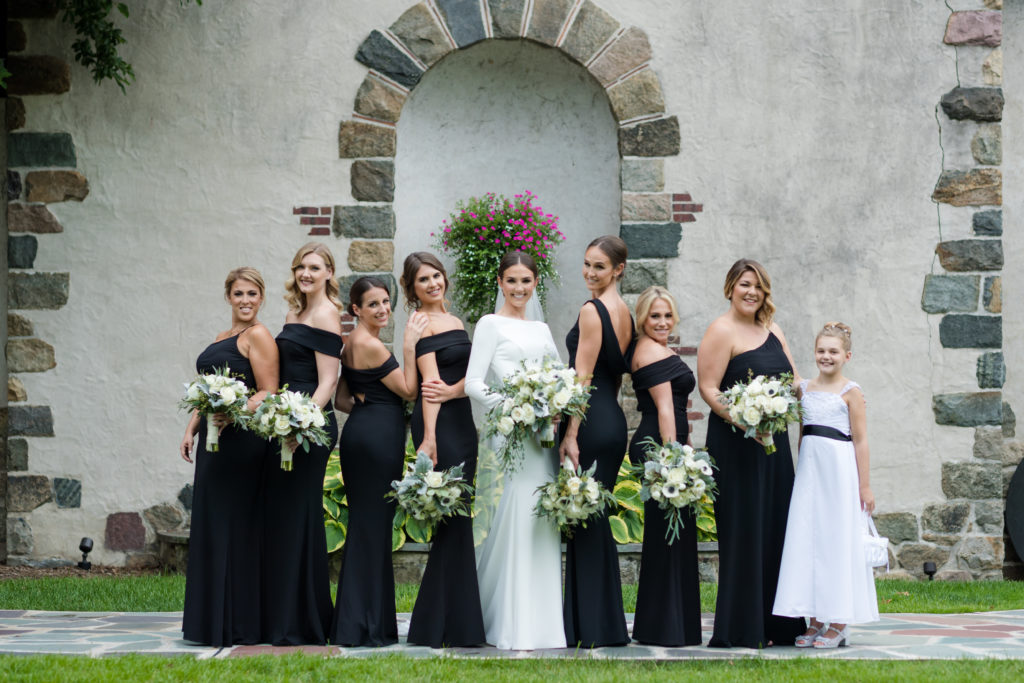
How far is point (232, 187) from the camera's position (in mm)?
8578

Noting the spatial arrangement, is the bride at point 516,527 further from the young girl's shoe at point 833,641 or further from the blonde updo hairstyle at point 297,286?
the young girl's shoe at point 833,641

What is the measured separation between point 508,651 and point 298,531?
113 centimetres

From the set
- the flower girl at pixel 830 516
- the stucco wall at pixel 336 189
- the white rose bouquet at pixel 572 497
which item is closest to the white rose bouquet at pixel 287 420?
the white rose bouquet at pixel 572 497

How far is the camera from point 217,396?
17.4 ft

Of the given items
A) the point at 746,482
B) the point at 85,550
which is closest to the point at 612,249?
the point at 746,482

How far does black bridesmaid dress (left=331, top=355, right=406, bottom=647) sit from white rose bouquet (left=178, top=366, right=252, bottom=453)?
0.49m

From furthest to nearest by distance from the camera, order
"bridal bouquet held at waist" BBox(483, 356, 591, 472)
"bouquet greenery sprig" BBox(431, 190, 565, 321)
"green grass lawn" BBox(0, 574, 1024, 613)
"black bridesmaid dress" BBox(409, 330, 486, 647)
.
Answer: "bouquet greenery sprig" BBox(431, 190, 565, 321) < "green grass lawn" BBox(0, 574, 1024, 613) < "black bridesmaid dress" BBox(409, 330, 486, 647) < "bridal bouquet held at waist" BBox(483, 356, 591, 472)

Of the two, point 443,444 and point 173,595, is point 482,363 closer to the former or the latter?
point 443,444

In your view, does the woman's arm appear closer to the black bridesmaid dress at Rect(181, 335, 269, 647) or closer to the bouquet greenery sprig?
the black bridesmaid dress at Rect(181, 335, 269, 647)

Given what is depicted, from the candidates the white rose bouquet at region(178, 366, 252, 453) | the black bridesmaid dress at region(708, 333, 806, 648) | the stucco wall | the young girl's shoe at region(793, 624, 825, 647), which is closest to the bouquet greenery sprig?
the stucco wall

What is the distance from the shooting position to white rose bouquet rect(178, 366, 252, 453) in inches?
208

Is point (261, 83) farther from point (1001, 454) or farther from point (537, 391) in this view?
point (1001, 454)

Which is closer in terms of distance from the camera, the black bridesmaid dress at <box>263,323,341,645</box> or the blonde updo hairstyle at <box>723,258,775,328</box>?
the black bridesmaid dress at <box>263,323,341,645</box>

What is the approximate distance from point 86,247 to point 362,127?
2197mm
